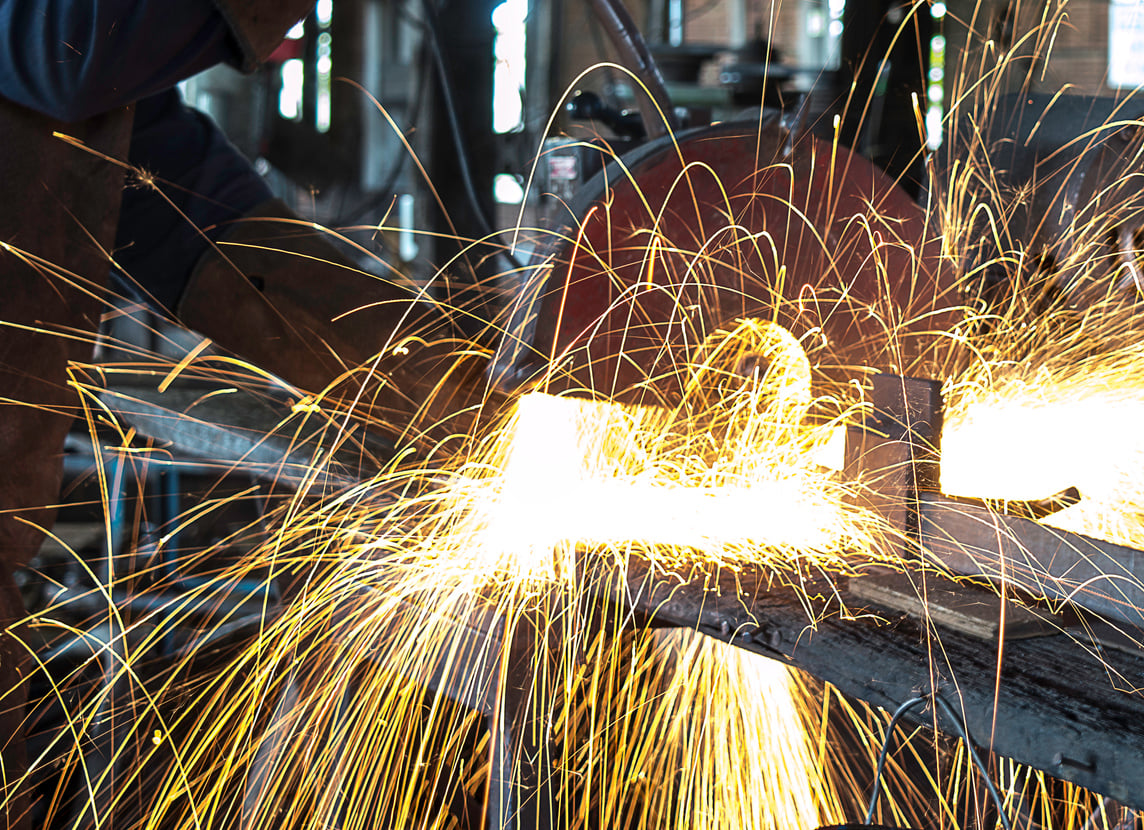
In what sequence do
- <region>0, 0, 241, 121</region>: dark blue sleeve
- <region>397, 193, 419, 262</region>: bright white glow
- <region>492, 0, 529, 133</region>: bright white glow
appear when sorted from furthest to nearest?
<region>397, 193, 419, 262</region>: bright white glow, <region>492, 0, 529, 133</region>: bright white glow, <region>0, 0, 241, 121</region>: dark blue sleeve

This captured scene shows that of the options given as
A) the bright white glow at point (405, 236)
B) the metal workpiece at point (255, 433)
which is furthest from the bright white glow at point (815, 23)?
the metal workpiece at point (255, 433)

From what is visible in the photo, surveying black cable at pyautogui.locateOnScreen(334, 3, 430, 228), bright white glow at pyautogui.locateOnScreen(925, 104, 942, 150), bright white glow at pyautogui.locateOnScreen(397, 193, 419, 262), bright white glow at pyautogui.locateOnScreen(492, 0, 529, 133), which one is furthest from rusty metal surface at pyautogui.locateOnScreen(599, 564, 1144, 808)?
bright white glow at pyautogui.locateOnScreen(397, 193, 419, 262)

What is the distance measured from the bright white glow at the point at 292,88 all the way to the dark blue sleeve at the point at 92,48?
577 centimetres

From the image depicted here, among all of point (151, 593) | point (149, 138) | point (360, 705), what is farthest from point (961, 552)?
point (151, 593)

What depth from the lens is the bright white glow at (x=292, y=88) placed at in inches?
279

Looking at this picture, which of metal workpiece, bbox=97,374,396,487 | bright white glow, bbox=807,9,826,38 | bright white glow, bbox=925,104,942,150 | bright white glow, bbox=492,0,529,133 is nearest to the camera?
metal workpiece, bbox=97,374,396,487

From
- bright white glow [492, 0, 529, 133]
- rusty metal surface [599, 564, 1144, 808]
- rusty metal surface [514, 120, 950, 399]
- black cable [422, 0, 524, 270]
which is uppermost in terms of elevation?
bright white glow [492, 0, 529, 133]

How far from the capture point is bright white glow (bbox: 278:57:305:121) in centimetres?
708

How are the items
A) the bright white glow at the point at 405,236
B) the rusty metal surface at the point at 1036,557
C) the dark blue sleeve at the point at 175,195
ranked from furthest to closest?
the bright white glow at the point at 405,236
the dark blue sleeve at the point at 175,195
the rusty metal surface at the point at 1036,557

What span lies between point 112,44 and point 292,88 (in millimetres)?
6347

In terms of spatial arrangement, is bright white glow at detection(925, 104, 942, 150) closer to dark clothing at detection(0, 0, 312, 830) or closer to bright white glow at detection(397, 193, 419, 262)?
dark clothing at detection(0, 0, 312, 830)

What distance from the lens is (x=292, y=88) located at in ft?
24.0

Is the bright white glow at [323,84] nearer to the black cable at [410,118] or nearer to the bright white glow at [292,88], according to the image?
the bright white glow at [292,88]

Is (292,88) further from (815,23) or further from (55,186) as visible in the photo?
(55,186)
